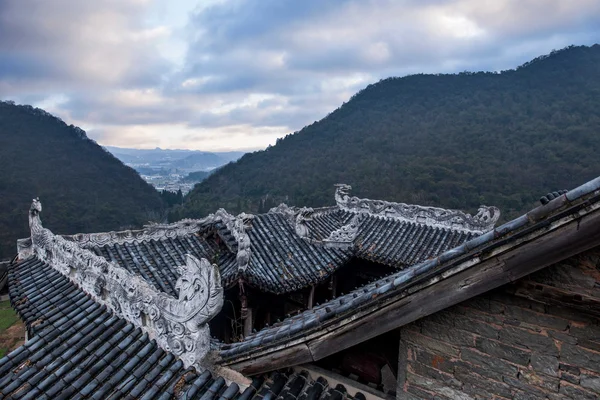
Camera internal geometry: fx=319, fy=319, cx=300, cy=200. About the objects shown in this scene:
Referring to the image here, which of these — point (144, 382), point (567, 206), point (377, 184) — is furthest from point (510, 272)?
point (377, 184)

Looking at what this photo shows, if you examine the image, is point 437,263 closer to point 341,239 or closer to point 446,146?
point 341,239

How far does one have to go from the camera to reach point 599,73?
58.9m

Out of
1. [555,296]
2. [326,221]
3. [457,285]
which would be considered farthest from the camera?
[326,221]

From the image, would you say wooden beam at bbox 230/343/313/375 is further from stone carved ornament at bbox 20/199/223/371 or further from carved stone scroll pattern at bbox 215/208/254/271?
carved stone scroll pattern at bbox 215/208/254/271

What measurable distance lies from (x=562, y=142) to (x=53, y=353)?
182ft

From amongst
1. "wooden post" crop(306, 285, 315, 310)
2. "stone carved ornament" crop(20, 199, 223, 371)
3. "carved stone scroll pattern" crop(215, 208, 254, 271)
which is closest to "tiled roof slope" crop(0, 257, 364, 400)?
"stone carved ornament" crop(20, 199, 223, 371)

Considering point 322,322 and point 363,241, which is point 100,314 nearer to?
point 322,322

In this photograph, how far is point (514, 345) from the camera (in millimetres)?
2605

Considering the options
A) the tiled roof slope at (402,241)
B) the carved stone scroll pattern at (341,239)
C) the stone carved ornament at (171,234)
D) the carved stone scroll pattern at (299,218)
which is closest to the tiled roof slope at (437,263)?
the stone carved ornament at (171,234)

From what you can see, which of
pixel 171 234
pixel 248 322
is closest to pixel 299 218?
pixel 248 322


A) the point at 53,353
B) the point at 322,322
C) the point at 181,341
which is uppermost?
the point at 322,322

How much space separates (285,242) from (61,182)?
5536cm

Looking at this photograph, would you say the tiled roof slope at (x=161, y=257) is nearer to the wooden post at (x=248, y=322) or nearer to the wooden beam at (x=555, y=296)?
the wooden post at (x=248, y=322)

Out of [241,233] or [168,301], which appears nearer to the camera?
[168,301]
